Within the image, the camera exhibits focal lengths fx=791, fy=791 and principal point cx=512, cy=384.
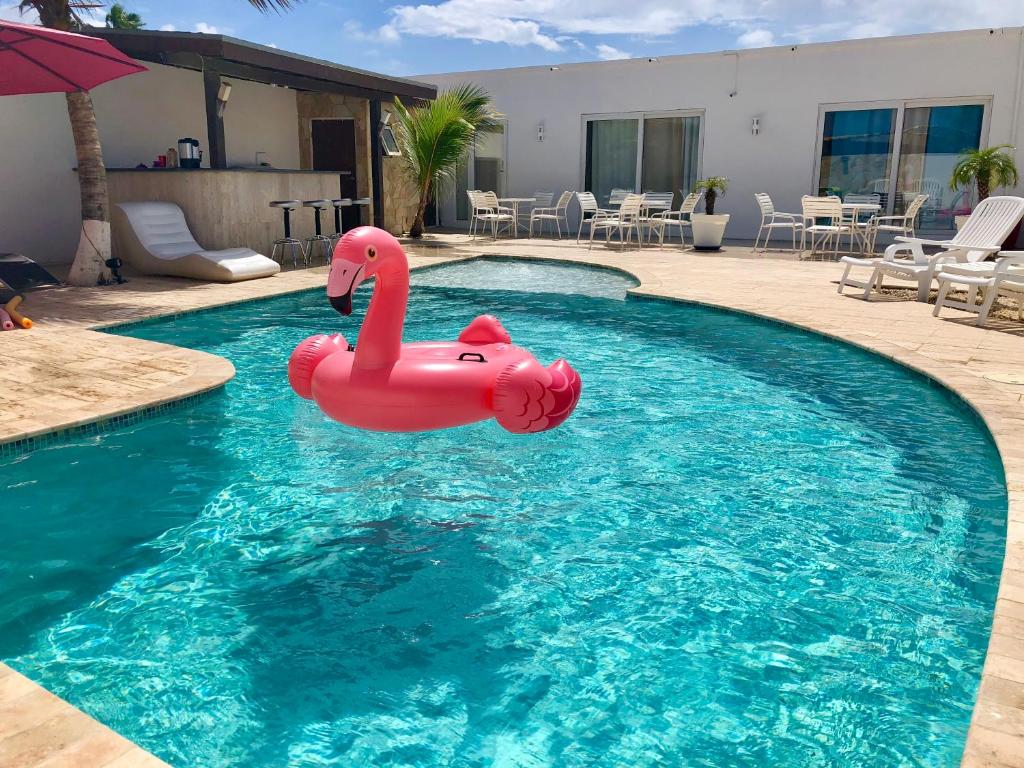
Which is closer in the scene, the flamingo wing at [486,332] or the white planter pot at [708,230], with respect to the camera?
the flamingo wing at [486,332]

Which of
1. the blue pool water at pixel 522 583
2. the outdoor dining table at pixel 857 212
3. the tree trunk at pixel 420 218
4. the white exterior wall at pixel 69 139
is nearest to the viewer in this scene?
the blue pool water at pixel 522 583

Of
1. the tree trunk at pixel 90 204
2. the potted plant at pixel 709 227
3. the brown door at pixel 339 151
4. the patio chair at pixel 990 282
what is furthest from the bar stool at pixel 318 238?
the patio chair at pixel 990 282

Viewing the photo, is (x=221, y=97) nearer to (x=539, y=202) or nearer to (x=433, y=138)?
(x=433, y=138)

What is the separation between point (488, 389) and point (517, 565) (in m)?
0.77

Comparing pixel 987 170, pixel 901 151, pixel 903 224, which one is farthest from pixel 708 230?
pixel 987 170

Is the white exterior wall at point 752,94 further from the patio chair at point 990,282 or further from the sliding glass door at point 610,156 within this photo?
the patio chair at point 990,282

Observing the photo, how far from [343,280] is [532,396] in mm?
904

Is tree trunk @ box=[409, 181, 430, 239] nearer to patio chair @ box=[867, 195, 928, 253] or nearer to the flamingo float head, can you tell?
patio chair @ box=[867, 195, 928, 253]

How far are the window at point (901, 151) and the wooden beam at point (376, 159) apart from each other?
842 centimetres

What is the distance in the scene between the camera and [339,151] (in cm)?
1538

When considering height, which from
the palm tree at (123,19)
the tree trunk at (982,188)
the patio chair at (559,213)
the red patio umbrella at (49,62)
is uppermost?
the palm tree at (123,19)

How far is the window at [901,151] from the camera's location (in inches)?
561

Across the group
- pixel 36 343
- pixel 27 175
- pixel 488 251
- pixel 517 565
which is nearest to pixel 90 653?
pixel 517 565

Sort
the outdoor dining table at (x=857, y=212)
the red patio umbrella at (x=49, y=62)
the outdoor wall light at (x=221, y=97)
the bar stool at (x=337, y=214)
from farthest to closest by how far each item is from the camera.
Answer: the outdoor dining table at (x=857, y=212) < the bar stool at (x=337, y=214) < the outdoor wall light at (x=221, y=97) < the red patio umbrella at (x=49, y=62)
